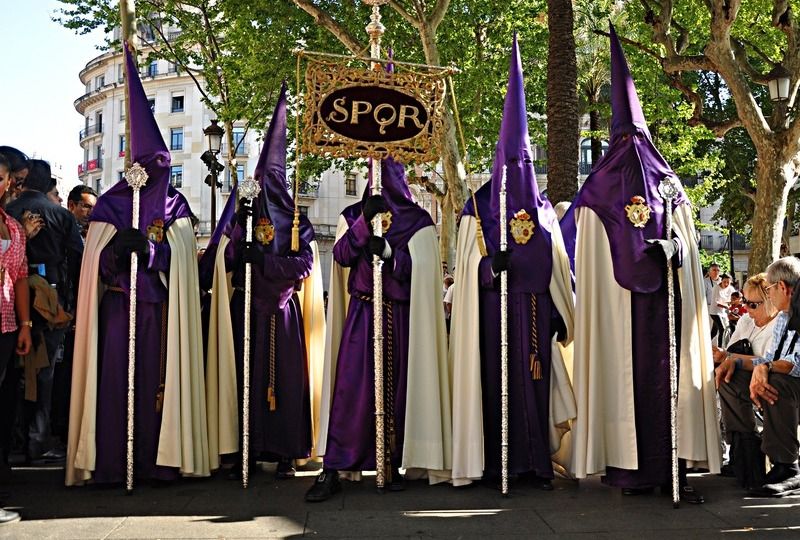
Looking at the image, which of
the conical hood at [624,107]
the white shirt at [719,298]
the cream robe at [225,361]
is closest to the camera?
the conical hood at [624,107]

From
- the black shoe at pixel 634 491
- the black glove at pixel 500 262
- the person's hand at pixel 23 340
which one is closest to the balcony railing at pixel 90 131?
the person's hand at pixel 23 340

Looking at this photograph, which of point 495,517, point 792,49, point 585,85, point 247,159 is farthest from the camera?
point 247,159

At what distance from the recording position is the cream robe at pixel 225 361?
22.8 feet

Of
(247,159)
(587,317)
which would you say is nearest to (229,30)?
(587,317)

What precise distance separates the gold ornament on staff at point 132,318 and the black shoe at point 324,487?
4.36 ft

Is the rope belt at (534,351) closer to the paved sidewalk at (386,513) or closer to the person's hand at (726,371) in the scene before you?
the paved sidewalk at (386,513)

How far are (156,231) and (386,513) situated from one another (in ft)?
9.33

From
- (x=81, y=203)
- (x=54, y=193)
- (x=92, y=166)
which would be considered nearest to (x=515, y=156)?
(x=54, y=193)

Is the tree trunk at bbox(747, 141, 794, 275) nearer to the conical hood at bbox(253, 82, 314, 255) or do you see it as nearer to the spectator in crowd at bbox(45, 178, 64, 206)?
the conical hood at bbox(253, 82, 314, 255)

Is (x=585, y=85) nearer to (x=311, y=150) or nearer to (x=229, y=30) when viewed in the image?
(x=229, y=30)

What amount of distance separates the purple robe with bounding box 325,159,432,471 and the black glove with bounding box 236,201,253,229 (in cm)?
76

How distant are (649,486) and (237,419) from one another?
323 cm

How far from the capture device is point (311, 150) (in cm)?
658

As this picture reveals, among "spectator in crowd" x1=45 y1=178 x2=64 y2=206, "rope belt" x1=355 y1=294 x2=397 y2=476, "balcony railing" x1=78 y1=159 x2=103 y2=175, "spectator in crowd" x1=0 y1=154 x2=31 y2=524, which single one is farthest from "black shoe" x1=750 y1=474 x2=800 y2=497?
"balcony railing" x1=78 y1=159 x2=103 y2=175
